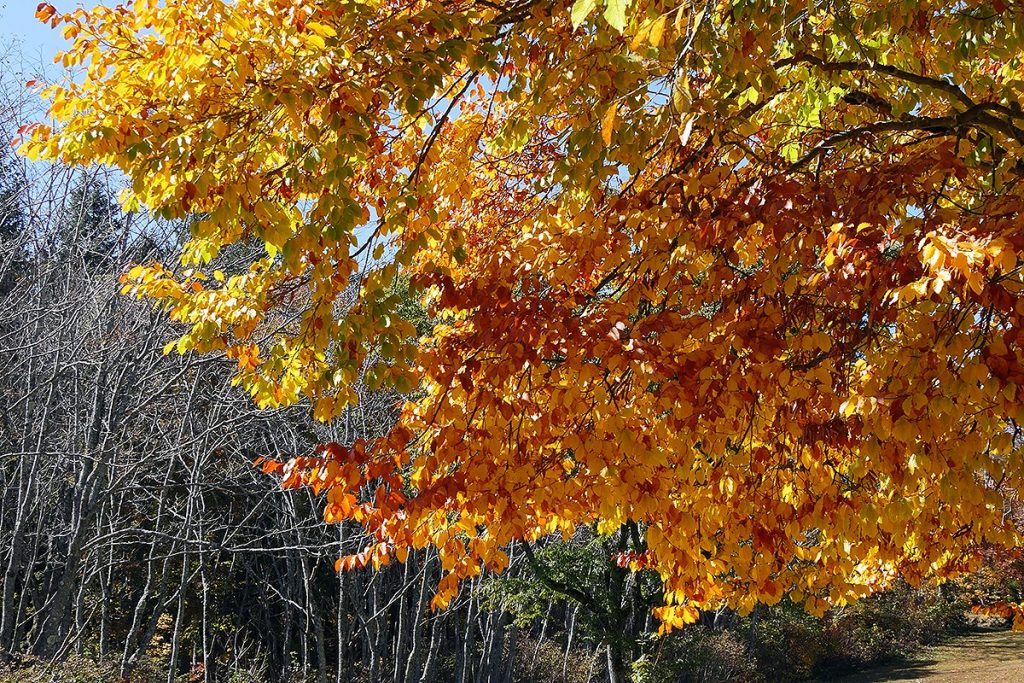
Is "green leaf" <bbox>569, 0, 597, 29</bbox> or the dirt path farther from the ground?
"green leaf" <bbox>569, 0, 597, 29</bbox>

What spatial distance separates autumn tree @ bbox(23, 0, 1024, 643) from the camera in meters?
3.58

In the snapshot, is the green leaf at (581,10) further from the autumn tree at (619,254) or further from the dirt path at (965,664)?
the dirt path at (965,664)

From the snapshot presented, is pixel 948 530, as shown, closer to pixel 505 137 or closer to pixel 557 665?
pixel 505 137

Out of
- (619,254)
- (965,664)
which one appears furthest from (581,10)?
(965,664)

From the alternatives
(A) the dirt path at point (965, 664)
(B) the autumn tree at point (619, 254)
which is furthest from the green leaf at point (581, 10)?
(A) the dirt path at point (965, 664)

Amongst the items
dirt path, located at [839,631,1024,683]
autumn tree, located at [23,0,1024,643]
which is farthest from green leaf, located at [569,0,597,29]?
dirt path, located at [839,631,1024,683]

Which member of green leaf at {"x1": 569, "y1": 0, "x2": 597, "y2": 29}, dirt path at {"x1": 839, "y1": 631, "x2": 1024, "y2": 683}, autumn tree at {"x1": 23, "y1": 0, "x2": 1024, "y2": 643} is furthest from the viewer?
dirt path at {"x1": 839, "y1": 631, "x2": 1024, "y2": 683}

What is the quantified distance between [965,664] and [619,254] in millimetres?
21984

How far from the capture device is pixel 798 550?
6176mm

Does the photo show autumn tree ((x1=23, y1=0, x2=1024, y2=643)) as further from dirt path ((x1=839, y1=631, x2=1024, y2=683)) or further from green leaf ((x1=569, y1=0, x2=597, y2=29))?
dirt path ((x1=839, y1=631, x2=1024, y2=683))

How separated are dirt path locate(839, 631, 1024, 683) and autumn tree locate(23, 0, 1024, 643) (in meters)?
16.8

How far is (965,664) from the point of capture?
72.7 feet

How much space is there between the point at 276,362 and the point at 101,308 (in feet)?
15.5

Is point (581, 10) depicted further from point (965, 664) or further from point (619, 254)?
point (965, 664)
